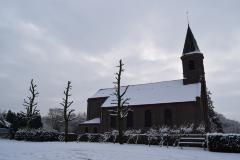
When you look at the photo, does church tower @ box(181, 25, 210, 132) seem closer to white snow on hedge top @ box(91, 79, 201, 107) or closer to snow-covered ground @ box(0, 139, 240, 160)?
white snow on hedge top @ box(91, 79, 201, 107)

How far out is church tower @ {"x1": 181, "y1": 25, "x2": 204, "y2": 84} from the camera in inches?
1623

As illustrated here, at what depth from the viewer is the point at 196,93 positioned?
1469 inches

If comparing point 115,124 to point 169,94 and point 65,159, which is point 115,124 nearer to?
point 169,94

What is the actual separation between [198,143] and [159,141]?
5279 mm

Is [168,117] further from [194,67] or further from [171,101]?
[194,67]

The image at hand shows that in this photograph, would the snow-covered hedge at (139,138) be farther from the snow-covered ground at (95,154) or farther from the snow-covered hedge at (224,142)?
the snow-covered ground at (95,154)

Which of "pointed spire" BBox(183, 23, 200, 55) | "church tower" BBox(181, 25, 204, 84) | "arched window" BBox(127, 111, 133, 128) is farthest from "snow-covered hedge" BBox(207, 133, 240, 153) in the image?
"pointed spire" BBox(183, 23, 200, 55)

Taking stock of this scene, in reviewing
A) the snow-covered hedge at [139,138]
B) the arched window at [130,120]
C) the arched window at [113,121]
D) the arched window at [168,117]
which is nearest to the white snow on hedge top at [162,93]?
the arched window at [168,117]

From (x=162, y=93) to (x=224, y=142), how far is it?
2529 cm

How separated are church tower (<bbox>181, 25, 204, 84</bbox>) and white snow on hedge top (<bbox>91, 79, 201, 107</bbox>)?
1495mm

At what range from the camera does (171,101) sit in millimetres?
38375

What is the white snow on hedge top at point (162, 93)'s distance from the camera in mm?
→ 38156

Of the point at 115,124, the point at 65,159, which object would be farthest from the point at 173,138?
the point at 115,124

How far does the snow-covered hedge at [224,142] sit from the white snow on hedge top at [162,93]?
20157 mm
